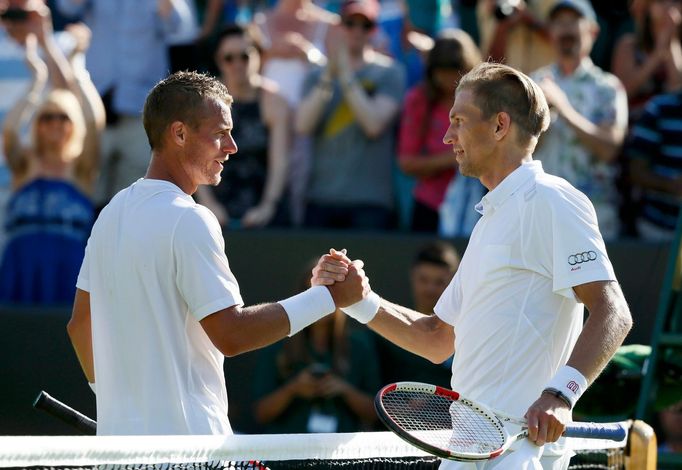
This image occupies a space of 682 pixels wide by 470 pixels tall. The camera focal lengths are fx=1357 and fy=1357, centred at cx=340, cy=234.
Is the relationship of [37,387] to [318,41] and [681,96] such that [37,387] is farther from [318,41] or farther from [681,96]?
[681,96]

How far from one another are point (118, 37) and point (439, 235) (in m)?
2.87

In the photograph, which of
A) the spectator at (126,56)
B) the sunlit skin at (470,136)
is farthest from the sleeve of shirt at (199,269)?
the spectator at (126,56)

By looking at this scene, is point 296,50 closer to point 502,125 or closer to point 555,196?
point 502,125

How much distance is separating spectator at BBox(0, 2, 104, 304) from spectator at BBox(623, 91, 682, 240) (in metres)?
3.55

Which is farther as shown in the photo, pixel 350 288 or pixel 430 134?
pixel 430 134

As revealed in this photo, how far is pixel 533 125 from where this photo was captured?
4.54 metres

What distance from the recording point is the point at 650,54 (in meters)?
9.07

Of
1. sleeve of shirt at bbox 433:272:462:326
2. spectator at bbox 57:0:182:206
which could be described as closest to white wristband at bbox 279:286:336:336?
sleeve of shirt at bbox 433:272:462:326

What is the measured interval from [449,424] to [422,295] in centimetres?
377

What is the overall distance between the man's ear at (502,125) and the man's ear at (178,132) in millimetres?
1035

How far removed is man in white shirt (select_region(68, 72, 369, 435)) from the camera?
13.6 ft

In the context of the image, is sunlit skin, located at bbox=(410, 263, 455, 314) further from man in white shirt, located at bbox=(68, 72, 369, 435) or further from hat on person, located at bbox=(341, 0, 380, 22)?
man in white shirt, located at bbox=(68, 72, 369, 435)

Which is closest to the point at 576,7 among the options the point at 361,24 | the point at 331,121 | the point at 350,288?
the point at 361,24

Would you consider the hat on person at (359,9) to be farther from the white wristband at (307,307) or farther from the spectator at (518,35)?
the white wristband at (307,307)
